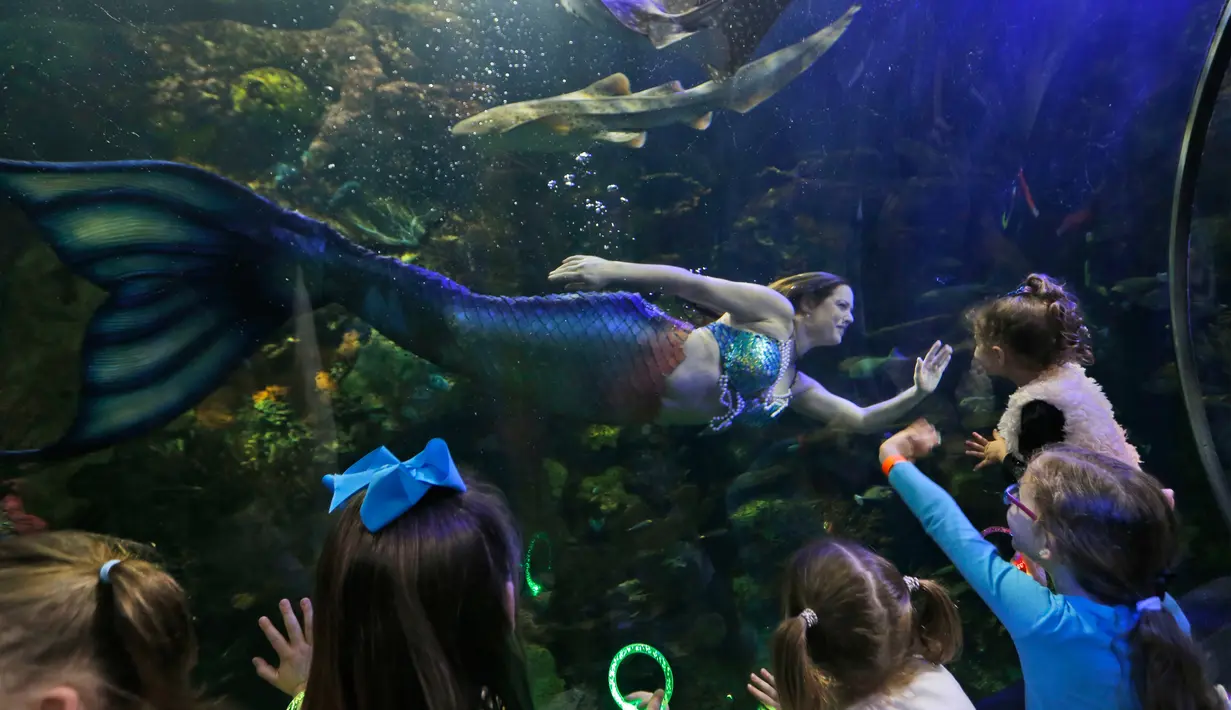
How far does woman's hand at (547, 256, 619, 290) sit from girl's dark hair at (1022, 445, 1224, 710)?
1.23 meters

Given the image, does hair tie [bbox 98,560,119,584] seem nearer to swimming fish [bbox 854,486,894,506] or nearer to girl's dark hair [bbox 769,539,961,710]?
girl's dark hair [bbox 769,539,961,710]

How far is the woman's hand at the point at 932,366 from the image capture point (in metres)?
2.44

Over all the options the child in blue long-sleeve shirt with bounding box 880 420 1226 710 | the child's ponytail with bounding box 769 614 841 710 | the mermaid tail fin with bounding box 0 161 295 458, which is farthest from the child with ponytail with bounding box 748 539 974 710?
the mermaid tail fin with bounding box 0 161 295 458

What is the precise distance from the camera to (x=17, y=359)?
5.68 ft

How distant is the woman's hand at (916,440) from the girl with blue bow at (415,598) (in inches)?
62.1

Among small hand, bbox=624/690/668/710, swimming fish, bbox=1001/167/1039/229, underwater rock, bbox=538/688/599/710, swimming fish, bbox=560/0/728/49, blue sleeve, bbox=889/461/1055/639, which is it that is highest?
swimming fish, bbox=560/0/728/49

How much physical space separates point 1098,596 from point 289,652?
1.79 metres

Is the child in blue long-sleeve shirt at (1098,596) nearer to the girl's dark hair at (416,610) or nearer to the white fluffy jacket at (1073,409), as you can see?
the white fluffy jacket at (1073,409)

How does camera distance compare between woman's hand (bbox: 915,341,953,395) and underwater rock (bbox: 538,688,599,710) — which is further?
woman's hand (bbox: 915,341,953,395)

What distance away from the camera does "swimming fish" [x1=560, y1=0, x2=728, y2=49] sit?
2066mm

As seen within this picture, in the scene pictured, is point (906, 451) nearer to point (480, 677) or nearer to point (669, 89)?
point (669, 89)

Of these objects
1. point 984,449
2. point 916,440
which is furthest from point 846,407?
point 984,449

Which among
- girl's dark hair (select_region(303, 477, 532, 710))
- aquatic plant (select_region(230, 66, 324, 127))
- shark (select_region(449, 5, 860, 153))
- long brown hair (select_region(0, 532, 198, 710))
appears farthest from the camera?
shark (select_region(449, 5, 860, 153))

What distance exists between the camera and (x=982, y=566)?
1.49 meters
